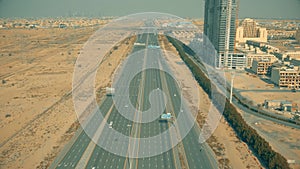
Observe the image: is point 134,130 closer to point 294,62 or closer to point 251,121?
point 251,121

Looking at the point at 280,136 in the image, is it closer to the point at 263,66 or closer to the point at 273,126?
the point at 273,126

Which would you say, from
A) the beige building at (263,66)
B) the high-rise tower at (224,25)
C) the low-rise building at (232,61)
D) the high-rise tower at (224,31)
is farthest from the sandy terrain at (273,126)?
the high-rise tower at (224,25)

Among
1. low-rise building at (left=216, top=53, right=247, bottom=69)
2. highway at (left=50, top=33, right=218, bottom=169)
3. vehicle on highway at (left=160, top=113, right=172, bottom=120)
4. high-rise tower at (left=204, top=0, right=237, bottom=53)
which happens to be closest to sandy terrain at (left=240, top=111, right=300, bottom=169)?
highway at (left=50, top=33, right=218, bottom=169)

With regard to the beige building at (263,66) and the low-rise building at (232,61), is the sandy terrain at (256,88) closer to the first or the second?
the beige building at (263,66)

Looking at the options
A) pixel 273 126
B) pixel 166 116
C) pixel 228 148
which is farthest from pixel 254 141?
pixel 166 116

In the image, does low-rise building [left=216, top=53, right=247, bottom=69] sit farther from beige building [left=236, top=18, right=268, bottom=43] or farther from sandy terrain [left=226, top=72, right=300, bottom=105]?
beige building [left=236, top=18, right=268, bottom=43]
